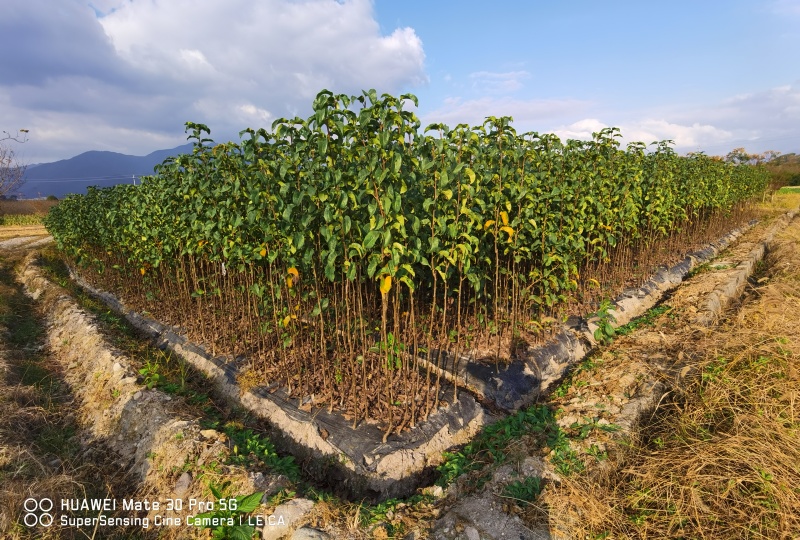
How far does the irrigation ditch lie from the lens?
313cm

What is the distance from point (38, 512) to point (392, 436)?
271 centimetres

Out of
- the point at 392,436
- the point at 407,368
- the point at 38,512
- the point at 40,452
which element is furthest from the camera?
the point at 407,368

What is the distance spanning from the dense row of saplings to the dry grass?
5.47 ft

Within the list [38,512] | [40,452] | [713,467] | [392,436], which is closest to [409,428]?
[392,436]

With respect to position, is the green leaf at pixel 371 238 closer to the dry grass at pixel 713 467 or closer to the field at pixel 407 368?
the field at pixel 407 368

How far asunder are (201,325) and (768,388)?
6652mm

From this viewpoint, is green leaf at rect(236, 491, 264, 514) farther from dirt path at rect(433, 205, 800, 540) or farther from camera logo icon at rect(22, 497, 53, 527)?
camera logo icon at rect(22, 497, 53, 527)

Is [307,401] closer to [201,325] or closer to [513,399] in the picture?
[513,399]

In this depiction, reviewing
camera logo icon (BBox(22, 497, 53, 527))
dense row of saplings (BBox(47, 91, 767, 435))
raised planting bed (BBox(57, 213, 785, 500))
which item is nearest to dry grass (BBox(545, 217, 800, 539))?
raised planting bed (BBox(57, 213, 785, 500))

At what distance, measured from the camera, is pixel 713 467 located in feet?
9.57

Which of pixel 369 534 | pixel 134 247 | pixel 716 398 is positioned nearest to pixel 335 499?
pixel 369 534

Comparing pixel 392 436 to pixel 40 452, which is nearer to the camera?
pixel 392 436

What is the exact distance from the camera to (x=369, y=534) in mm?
2750

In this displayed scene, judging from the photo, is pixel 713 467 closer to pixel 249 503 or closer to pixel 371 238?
pixel 371 238
